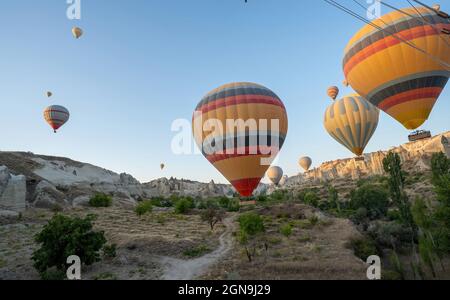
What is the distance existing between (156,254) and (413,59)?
23958 millimetres

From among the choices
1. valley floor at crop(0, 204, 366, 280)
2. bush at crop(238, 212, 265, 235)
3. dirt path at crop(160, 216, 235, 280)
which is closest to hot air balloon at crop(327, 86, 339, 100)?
valley floor at crop(0, 204, 366, 280)

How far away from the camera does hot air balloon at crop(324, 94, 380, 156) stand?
111 feet

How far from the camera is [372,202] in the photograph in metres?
49.0

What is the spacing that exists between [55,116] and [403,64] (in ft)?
A: 214

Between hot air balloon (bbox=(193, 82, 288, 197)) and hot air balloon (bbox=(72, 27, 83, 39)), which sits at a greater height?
hot air balloon (bbox=(72, 27, 83, 39))

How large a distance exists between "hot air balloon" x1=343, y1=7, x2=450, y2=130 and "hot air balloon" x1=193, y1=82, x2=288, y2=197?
765cm

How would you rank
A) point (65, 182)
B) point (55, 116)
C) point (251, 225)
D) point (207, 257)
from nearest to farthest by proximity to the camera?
1. point (207, 257)
2. point (251, 225)
3. point (55, 116)
4. point (65, 182)

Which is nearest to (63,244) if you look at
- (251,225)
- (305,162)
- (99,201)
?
(251,225)

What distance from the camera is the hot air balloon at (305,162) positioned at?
370 feet

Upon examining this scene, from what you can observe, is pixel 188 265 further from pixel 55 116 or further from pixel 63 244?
pixel 55 116

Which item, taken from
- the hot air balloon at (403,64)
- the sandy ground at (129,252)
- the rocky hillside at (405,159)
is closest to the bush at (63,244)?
the sandy ground at (129,252)

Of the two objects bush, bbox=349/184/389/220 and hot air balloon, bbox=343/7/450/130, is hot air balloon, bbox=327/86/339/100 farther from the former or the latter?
hot air balloon, bbox=343/7/450/130
